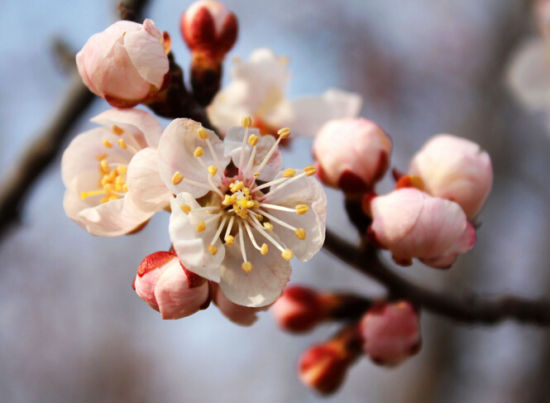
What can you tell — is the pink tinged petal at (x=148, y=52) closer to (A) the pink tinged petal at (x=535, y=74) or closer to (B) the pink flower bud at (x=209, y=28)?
(B) the pink flower bud at (x=209, y=28)

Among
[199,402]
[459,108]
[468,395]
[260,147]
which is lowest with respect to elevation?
[199,402]

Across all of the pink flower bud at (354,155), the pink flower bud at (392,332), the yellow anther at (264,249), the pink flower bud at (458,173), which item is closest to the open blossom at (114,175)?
the yellow anther at (264,249)

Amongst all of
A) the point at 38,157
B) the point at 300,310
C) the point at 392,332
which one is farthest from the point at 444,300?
the point at 38,157

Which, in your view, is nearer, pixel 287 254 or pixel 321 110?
pixel 287 254

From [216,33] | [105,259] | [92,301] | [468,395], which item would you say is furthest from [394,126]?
[216,33]

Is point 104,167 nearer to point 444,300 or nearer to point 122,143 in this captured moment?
point 122,143

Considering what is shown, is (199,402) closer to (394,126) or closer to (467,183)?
(394,126)
